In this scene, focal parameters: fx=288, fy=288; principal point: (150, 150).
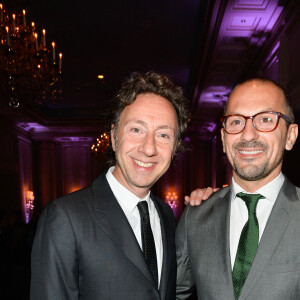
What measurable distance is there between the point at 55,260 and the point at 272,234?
42.4 inches

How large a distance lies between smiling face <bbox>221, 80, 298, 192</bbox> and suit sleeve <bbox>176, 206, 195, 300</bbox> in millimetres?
490

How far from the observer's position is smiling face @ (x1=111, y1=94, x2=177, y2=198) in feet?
5.56

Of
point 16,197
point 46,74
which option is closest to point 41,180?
point 16,197

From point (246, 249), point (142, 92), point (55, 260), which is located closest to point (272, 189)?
point (246, 249)

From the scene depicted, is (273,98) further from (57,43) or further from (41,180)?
(41,180)

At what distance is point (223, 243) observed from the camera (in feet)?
5.30

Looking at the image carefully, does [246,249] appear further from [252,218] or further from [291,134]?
[291,134]

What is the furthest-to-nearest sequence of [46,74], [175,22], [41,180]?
[41,180] < [175,22] < [46,74]

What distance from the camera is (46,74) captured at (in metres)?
4.57

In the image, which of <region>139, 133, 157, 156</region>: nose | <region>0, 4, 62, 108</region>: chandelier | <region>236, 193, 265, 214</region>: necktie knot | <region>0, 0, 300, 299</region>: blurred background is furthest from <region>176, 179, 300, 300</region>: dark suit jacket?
<region>0, 4, 62, 108</region>: chandelier

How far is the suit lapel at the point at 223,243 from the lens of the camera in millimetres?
1500

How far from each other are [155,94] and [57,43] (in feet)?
17.1

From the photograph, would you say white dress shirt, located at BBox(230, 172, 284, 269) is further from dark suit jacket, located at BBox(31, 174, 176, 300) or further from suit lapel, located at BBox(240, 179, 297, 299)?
dark suit jacket, located at BBox(31, 174, 176, 300)

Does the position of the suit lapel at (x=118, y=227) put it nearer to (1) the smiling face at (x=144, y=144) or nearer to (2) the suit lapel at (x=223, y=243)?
(1) the smiling face at (x=144, y=144)
